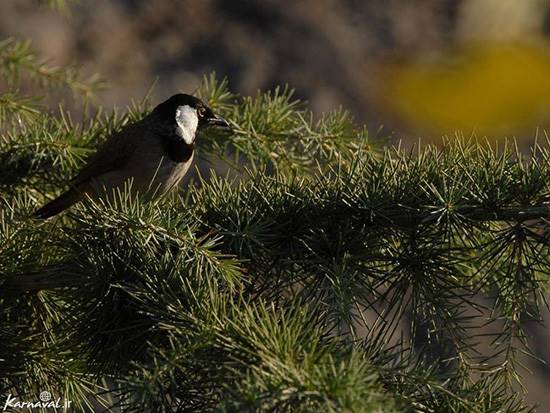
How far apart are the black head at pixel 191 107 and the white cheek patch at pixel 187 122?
1 centimetres

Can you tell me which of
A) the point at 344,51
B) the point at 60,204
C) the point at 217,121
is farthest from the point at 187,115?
the point at 344,51

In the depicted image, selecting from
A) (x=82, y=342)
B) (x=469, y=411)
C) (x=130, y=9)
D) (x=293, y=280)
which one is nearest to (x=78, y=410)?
(x=82, y=342)

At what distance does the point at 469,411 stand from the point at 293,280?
16.0 inches

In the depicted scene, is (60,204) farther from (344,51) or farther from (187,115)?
(344,51)

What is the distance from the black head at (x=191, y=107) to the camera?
99.0 inches

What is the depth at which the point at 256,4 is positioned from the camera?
7340mm

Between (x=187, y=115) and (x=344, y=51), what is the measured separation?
14.6 ft

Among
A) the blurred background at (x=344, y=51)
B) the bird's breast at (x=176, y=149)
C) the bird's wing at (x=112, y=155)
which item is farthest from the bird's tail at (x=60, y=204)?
the blurred background at (x=344, y=51)

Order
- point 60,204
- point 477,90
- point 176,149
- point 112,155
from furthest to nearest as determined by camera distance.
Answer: point 477,90 → point 176,149 → point 112,155 → point 60,204

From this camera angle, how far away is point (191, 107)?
2.80 meters

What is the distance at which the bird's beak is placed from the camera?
2.46m

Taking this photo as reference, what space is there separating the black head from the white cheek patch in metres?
0.01

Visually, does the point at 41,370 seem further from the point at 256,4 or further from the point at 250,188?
the point at 256,4

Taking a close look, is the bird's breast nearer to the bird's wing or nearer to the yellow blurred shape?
the bird's wing
